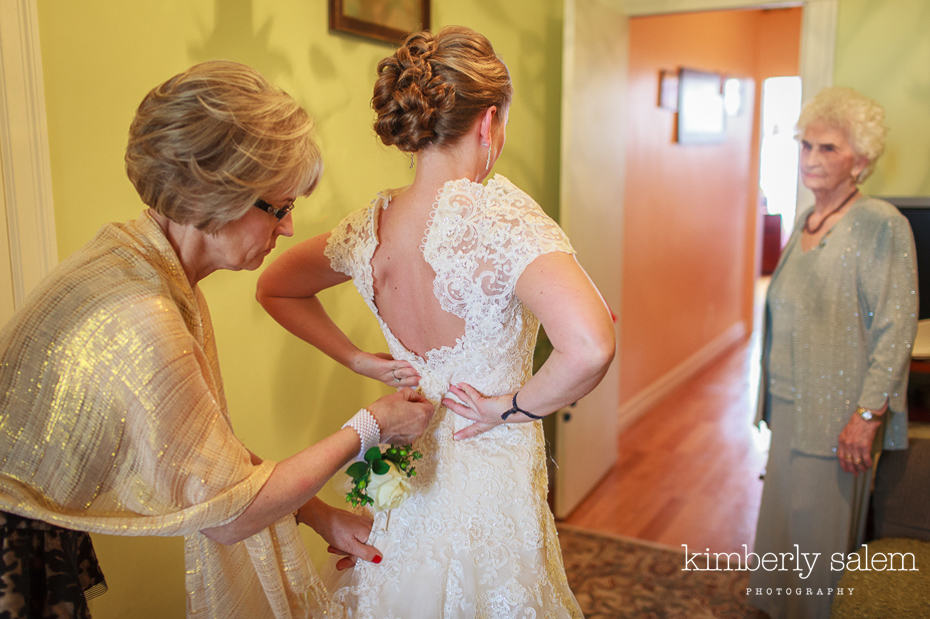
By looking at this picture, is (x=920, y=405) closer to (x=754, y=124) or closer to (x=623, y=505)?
(x=623, y=505)

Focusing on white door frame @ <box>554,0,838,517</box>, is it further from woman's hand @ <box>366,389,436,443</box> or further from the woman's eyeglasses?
the woman's eyeglasses

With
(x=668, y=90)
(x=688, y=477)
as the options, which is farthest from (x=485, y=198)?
(x=668, y=90)

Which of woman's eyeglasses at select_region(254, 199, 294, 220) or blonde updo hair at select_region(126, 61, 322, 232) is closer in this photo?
blonde updo hair at select_region(126, 61, 322, 232)

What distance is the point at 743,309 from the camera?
24.0 feet

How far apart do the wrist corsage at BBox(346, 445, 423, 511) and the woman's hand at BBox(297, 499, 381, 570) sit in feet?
0.46

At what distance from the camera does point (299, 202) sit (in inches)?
87.7

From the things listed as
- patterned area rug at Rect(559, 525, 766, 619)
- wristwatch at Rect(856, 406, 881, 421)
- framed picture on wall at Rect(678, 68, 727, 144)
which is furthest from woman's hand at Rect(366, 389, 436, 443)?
framed picture on wall at Rect(678, 68, 727, 144)

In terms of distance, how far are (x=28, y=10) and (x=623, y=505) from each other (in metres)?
3.12

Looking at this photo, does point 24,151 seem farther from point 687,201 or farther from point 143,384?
point 687,201

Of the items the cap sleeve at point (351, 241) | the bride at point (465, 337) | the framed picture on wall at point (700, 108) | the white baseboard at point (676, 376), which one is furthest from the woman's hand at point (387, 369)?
the framed picture on wall at point (700, 108)

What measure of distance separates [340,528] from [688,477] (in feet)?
9.64

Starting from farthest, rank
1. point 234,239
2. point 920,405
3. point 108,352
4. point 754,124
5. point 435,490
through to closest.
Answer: point 754,124 < point 920,405 < point 435,490 < point 234,239 < point 108,352

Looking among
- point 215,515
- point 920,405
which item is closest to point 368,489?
point 215,515

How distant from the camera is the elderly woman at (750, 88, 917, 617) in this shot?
232cm
